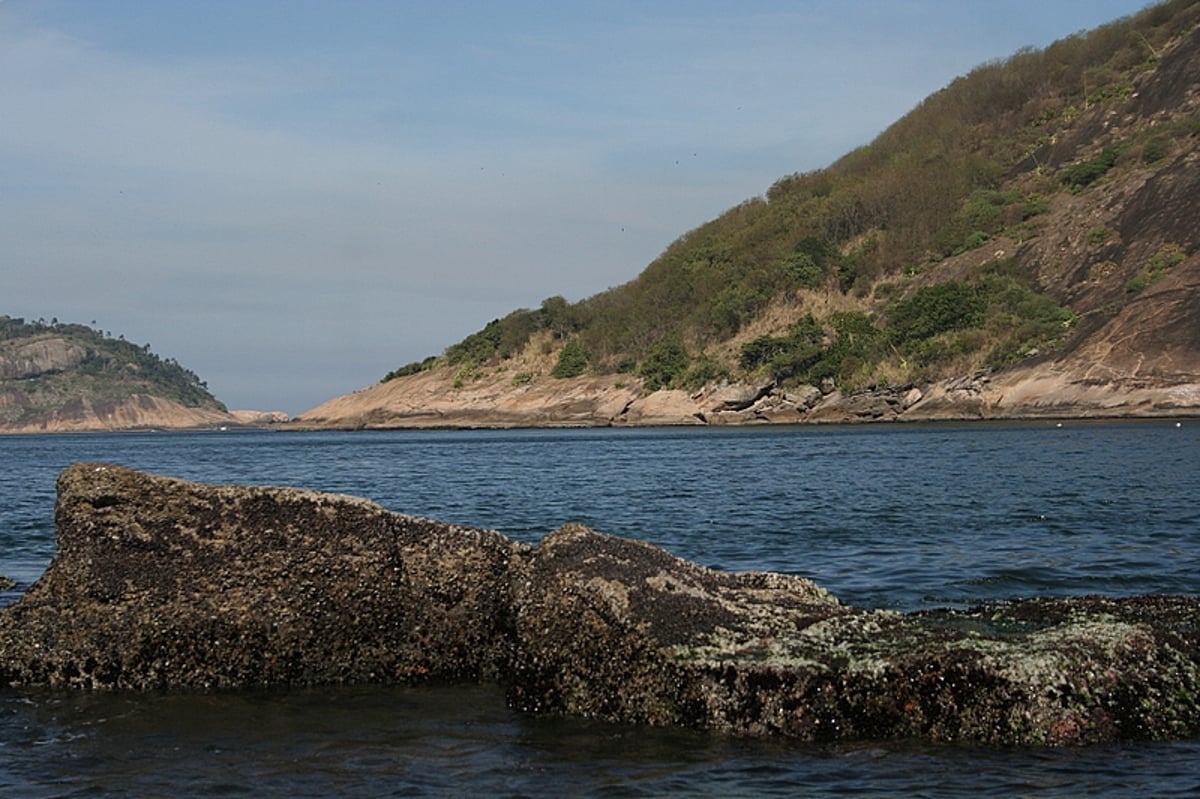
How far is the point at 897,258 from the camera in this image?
129 meters

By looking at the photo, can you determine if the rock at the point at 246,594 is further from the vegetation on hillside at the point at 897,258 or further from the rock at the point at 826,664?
the vegetation on hillside at the point at 897,258

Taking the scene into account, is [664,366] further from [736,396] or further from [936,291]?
[936,291]

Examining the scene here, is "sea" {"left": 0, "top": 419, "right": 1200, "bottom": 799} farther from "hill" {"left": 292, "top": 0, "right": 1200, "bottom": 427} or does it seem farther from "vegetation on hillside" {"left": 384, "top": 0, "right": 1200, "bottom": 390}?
Result: "vegetation on hillside" {"left": 384, "top": 0, "right": 1200, "bottom": 390}

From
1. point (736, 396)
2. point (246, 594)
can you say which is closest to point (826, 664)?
point (246, 594)

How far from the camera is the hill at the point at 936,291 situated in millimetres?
92125

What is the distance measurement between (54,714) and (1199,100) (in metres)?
126

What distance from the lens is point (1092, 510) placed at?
25.4 metres

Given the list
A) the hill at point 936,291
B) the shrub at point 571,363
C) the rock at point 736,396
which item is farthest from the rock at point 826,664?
the shrub at point 571,363

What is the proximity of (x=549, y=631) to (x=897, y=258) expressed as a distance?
125m

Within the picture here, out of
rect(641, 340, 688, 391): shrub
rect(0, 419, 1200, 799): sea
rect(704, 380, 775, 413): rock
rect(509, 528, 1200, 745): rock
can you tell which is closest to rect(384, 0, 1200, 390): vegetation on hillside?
rect(641, 340, 688, 391): shrub

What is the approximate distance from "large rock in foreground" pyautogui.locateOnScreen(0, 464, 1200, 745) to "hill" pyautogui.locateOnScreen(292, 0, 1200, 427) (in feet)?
256

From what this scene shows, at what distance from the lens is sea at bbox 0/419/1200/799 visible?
814 centimetres

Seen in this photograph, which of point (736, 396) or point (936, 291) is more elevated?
point (936, 291)

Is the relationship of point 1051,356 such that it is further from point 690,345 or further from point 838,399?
point 690,345
